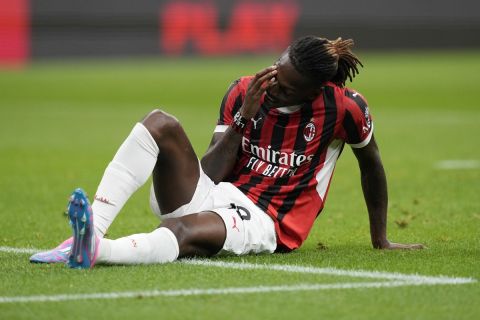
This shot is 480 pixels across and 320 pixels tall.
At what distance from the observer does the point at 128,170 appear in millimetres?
6141

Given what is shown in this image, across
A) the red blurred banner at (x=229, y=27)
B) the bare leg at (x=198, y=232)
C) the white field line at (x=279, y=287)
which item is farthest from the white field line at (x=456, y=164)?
the red blurred banner at (x=229, y=27)

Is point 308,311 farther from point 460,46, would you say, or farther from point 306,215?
point 460,46

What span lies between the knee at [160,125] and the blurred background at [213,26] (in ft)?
90.8

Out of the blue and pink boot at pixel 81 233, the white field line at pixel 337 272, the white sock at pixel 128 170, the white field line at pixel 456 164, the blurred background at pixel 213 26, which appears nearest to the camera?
the blue and pink boot at pixel 81 233

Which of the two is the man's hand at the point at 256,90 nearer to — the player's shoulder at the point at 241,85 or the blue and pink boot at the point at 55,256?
the player's shoulder at the point at 241,85

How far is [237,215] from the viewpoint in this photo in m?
6.45

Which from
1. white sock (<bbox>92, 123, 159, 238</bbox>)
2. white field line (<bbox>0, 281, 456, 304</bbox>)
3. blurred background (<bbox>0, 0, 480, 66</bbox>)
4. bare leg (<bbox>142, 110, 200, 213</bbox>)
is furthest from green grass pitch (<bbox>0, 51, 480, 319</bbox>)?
blurred background (<bbox>0, 0, 480, 66</bbox>)

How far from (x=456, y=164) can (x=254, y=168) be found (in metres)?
6.08

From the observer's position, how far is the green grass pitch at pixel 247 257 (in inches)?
201

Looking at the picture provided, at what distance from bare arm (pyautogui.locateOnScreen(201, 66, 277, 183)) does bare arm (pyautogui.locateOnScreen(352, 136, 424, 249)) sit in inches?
28.1

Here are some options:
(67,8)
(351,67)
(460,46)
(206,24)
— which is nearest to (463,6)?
(460,46)

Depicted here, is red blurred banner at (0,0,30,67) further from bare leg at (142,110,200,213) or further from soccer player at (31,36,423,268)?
bare leg at (142,110,200,213)

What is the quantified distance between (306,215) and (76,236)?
1.60 metres

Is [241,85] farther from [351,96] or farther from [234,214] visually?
[234,214]
